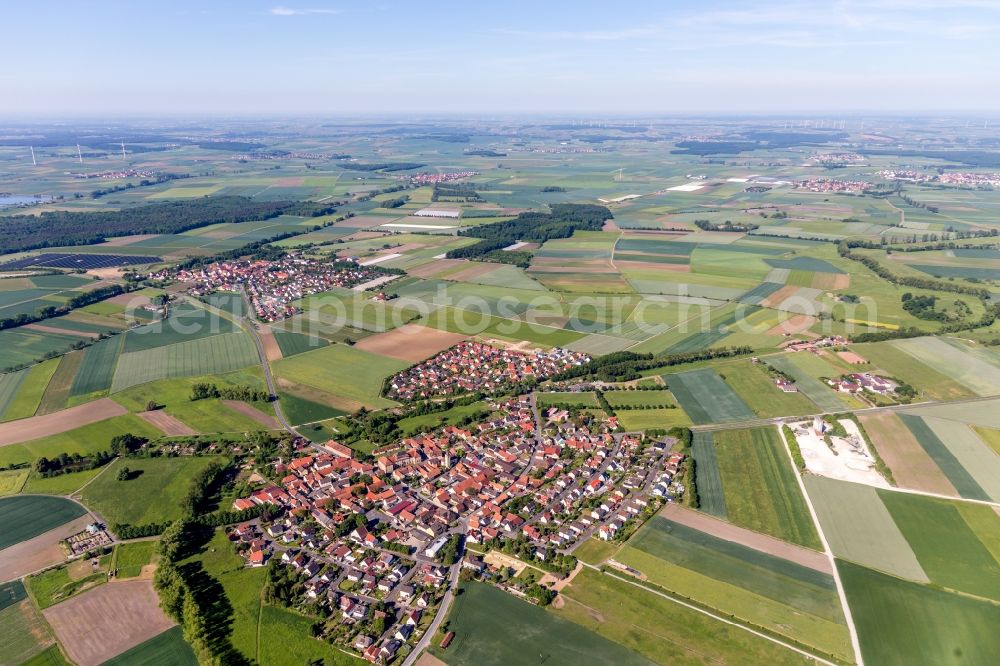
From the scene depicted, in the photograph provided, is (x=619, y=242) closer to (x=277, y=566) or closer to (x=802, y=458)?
(x=802, y=458)

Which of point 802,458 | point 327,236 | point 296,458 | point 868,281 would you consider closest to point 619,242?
point 868,281

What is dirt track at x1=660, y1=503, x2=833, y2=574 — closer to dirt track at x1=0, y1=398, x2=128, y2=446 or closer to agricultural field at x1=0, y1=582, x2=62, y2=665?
agricultural field at x1=0, y1=582, x2=62, y2=665

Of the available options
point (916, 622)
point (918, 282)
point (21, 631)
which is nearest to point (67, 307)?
point (21, 631)

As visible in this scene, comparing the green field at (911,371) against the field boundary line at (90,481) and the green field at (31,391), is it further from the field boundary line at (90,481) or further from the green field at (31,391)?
the green field at (31,391)

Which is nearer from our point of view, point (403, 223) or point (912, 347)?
point (912, 347)

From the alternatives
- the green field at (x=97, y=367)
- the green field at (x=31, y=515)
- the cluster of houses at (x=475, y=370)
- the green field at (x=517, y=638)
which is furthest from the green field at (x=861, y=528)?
the green field at (x=97, y=367)

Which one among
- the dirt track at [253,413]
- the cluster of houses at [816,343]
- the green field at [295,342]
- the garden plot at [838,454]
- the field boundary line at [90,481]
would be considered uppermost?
the cluster of houses at [816,343]
